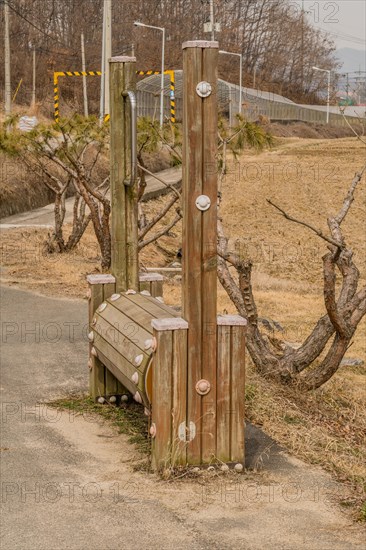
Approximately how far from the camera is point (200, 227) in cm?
571

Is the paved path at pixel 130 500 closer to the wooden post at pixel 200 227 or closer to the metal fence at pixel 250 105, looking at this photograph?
the wooden post at pixel 200 227

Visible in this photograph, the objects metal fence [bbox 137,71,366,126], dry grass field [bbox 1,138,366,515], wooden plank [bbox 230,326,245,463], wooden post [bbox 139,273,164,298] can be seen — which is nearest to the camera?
wooden plank [bbox 230,326,245,463]

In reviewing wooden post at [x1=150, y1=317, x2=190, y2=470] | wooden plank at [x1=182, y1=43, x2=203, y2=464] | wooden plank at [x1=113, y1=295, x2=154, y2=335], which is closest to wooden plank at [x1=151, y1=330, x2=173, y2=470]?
wooden post at [x1=150, y1=317, x2=190, y2=470]

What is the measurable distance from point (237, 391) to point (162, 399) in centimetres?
46

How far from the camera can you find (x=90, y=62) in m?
61.4

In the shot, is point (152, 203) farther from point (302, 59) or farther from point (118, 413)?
point (302, 59)

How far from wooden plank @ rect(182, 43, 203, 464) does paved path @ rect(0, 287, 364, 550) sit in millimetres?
475

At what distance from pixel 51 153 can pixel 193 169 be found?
10430mm

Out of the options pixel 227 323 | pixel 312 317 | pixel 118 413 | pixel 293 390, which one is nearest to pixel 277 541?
pixel 227 323

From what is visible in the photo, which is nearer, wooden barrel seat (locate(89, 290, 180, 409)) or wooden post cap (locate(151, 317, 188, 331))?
wooden post cap (locate(151, 317, 188, 331))

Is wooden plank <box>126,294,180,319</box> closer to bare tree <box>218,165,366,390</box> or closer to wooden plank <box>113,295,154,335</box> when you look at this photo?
wooden plank <box>113,295,154,335</box>

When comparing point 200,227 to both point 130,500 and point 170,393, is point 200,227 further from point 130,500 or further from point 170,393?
point 130,500

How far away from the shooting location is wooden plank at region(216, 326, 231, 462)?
229 inches

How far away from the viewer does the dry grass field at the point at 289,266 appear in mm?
7008
